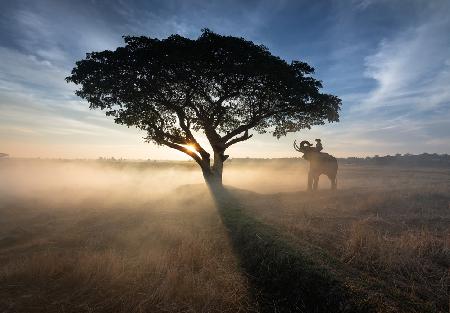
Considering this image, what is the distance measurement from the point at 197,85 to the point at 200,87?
1.06ft

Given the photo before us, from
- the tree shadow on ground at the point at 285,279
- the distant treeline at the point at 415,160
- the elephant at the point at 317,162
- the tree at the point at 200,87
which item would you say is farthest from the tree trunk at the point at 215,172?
the distant treeline at the point at 415,160

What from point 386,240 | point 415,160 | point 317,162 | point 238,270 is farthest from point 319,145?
point 415,160

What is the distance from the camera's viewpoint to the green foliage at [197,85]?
20.0 metres

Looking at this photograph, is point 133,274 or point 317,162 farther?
point 317,162

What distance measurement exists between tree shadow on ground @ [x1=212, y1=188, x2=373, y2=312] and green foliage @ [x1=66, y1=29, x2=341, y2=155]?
13.7 m

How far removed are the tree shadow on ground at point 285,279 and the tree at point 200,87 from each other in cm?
1378

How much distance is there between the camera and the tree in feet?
65.8

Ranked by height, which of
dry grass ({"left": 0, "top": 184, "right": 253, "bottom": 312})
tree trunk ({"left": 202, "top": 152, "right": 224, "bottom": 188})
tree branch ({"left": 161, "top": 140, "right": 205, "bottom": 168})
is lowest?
dry grass ({"left": 0, "top": 184, "right": 253, "bottom": 312})

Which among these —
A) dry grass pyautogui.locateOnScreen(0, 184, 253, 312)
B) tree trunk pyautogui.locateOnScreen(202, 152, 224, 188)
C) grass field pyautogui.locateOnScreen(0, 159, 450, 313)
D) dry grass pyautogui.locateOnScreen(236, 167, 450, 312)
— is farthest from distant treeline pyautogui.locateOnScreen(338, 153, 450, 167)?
dry grass pyautogui.locateOnScreen(0, 184, 253, 312)

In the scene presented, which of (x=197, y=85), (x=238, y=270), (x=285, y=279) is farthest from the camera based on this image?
(x=197, y=85)

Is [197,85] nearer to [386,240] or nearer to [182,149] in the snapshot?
[182,149]

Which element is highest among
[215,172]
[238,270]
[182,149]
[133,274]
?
[182,149]

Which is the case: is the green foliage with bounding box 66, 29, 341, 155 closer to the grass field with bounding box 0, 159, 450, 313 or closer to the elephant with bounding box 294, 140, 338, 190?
the elephant with bounding box 294, 140, 338, 190

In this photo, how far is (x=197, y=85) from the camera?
2117 centimetres
